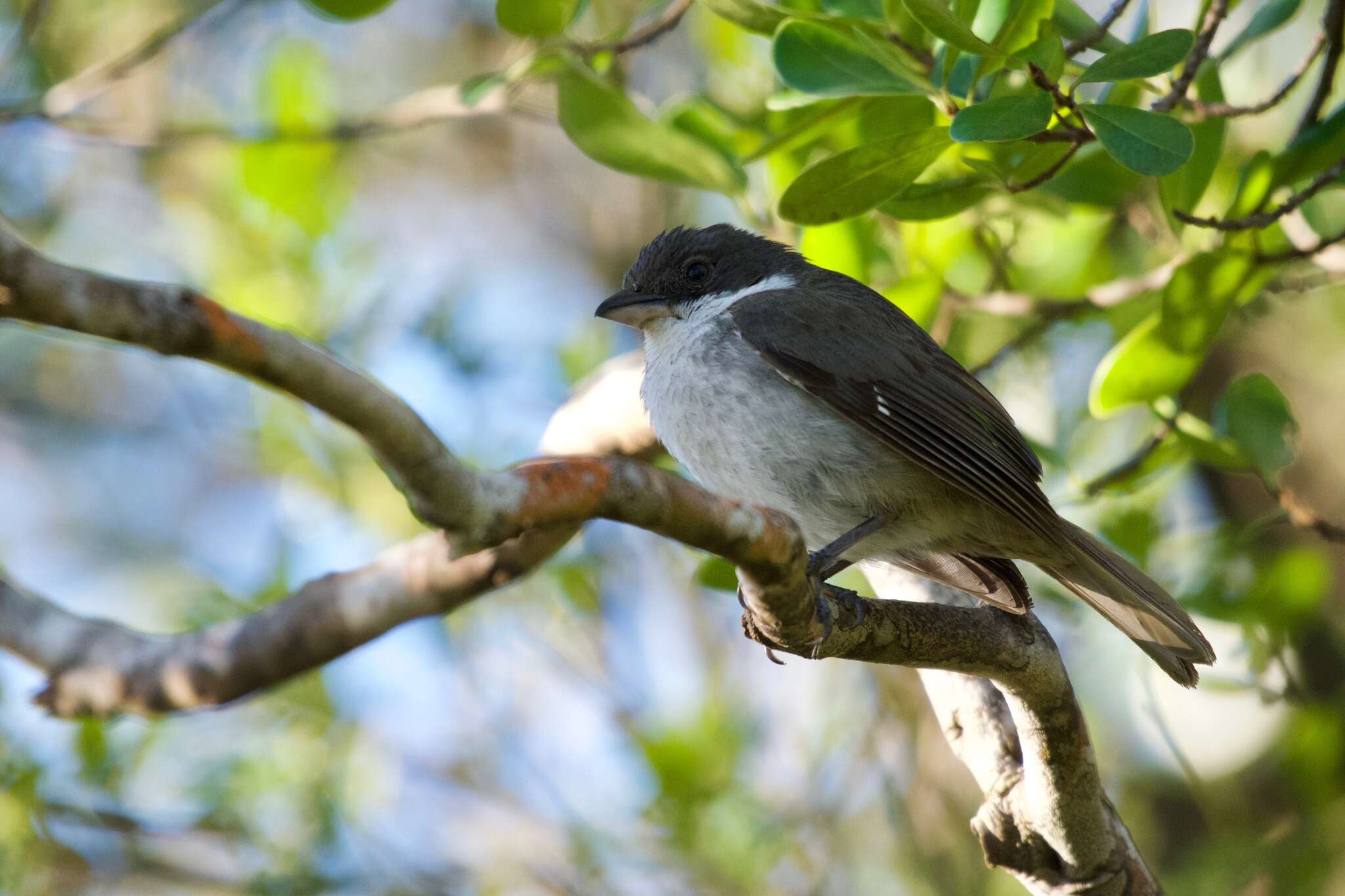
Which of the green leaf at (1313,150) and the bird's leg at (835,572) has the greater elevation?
the green leaf at (1313,150)

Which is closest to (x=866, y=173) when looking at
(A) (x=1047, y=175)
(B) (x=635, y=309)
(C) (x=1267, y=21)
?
(A) (x=1047, y=175)

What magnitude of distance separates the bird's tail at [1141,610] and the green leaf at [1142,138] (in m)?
1.15

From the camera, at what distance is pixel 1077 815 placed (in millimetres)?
2695

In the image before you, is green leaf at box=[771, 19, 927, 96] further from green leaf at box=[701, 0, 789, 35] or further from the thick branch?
the thick branch

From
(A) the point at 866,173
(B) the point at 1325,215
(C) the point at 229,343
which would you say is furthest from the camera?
(B) the point at 1325,215

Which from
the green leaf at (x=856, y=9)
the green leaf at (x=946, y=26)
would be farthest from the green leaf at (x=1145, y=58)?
the green leaf at (x=856, y=9)

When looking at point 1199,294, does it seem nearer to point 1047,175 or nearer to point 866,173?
point 1047,175

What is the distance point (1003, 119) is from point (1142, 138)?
0.94ft

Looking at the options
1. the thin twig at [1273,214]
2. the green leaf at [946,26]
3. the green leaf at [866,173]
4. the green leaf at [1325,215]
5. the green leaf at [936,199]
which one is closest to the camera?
the green leaf at [946,26]

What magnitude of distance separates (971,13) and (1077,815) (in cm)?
176

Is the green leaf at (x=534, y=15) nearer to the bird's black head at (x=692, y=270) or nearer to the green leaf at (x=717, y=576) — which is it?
the bird's black head at (x=692, y=270)

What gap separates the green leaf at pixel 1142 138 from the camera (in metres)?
2.34

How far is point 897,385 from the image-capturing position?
3.39 metres

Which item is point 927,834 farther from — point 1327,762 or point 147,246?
point 147,246
